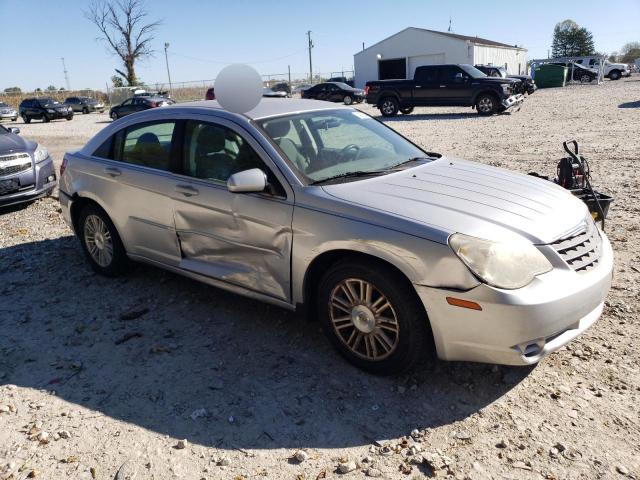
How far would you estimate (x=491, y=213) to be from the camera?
3.00 metres

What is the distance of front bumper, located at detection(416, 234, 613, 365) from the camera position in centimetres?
267

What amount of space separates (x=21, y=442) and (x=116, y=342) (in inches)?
42.9

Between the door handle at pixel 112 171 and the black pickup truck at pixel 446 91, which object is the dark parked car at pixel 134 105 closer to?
the black pickup truck at pixel 446 91

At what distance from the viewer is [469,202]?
313 cm

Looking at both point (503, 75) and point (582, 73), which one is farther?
point (582, 73)

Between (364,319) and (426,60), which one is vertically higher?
(426,60)

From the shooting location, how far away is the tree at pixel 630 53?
3915 inches

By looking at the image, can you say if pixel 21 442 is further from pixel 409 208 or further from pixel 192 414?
pixel 409 208

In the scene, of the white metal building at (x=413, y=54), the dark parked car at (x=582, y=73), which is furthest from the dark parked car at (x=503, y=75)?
the white metal building at (x=413, y=54)

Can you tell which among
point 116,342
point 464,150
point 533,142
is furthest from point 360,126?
point 533,142

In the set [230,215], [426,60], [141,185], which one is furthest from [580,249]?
[426,60]

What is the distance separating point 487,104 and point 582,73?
2791 centimetres

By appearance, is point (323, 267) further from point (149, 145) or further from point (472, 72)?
point (472, 72)

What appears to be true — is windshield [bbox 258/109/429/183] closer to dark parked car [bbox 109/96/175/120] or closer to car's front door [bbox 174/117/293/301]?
car's front door [bbox 174/117/293/301]
